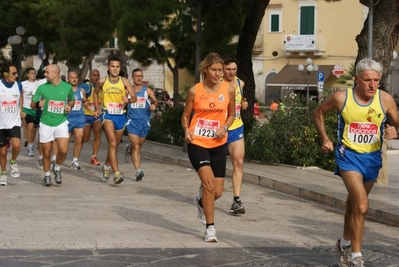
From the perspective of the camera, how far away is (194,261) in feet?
27.8

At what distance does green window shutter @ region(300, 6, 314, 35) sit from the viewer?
200 ft

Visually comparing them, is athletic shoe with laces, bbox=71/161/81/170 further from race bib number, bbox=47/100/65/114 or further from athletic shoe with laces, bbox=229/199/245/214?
athletic shoe with laces, bbox=229/199/245/214

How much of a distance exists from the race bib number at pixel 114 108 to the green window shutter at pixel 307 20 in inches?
1853

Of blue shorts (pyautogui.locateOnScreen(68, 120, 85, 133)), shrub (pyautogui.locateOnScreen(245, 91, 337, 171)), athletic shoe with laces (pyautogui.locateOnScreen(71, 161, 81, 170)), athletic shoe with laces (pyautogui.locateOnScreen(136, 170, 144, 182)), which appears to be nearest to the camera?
athletic shoe with laces (pyautogui.locateOnScreen(136, 170, 144, 182))

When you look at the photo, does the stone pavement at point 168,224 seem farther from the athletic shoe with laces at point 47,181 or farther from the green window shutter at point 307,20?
the green window shutter at point 307,20

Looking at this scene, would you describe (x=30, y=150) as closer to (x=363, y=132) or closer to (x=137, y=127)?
(x=137, y=127)

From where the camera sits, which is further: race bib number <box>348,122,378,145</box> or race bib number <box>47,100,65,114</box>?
race bib number <box>47,100,65,114</box>

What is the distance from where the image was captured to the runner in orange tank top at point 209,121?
385 inches

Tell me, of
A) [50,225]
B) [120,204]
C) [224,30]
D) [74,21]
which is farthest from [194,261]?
[74,21]

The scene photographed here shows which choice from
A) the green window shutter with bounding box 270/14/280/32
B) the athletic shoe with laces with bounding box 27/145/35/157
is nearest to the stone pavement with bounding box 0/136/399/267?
the athletic shoe with laces with bounding box 27/145/35/157

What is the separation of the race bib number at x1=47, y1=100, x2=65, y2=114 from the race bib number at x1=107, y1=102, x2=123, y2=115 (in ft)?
2.44

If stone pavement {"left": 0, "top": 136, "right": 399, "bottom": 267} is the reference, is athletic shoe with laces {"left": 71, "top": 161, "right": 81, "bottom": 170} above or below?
below

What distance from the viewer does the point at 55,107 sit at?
14438mm

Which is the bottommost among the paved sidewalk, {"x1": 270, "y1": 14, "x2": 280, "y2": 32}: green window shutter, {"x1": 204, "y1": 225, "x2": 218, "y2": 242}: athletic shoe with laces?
the paved sidewalk
